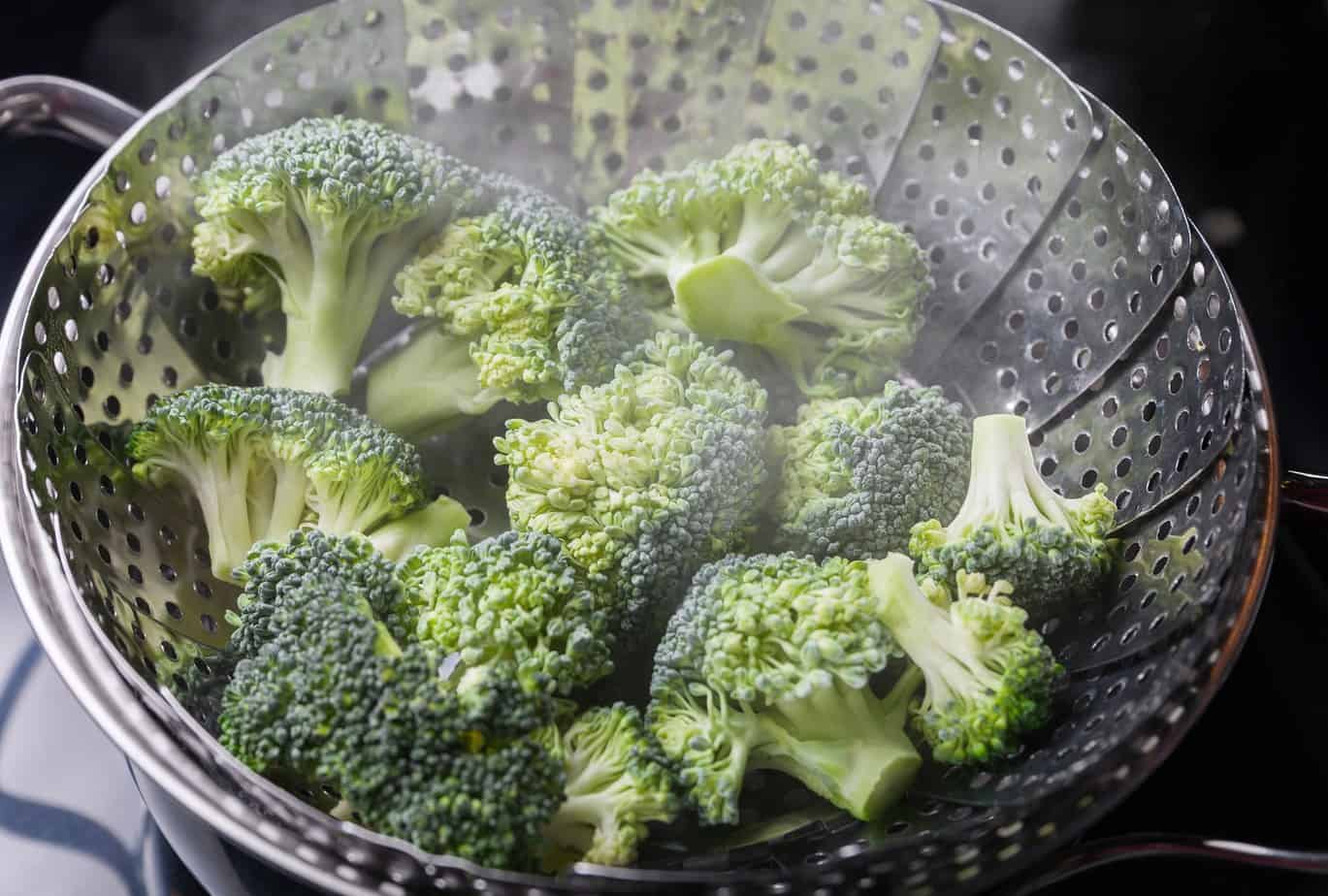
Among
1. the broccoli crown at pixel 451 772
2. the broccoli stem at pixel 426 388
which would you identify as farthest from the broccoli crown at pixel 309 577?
the broccoli stem at pixel 426 388

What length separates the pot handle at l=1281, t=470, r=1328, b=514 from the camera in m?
1.17

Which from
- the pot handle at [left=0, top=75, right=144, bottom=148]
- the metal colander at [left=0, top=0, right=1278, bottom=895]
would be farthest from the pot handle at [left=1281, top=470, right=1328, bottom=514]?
the pot handle at [left=0, top=75, right=144, bottom=148]

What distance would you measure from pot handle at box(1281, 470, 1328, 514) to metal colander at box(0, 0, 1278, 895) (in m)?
0.07

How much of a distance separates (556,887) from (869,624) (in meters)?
0.39

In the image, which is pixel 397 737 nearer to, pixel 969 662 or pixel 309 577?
pixel 309 577

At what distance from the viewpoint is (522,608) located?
1120 mm

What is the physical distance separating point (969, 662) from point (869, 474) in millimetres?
235

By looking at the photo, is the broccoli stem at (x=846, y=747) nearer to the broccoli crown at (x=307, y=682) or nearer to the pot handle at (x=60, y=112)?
the broccoli crown at (x=307, y=682)

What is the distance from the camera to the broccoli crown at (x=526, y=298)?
4.33ft

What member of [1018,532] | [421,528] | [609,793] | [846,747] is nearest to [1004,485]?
[1018,532]

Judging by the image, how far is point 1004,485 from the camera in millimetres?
1251

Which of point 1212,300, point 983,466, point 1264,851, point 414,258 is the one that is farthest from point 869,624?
point 414,258

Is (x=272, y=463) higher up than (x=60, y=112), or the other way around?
(x=60, y=112)

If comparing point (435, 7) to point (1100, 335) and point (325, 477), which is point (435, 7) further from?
point (1100, 335)
